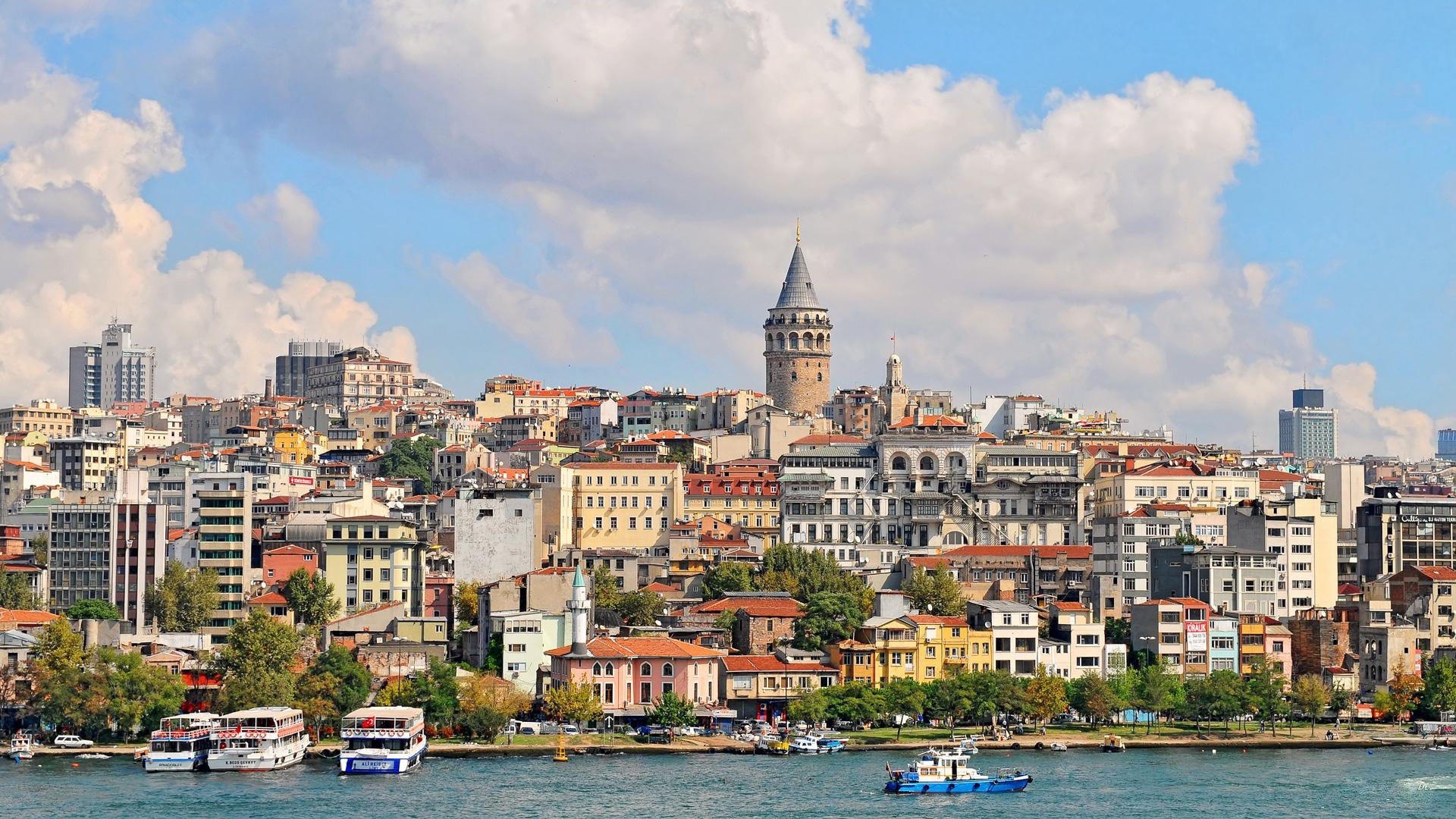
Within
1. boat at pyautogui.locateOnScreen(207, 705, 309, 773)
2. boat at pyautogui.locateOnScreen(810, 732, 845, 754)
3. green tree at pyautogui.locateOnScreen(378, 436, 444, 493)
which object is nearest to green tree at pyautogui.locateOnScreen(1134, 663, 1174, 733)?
boat at pyautogui.locateOnScreen(810, 732, 845, 754)

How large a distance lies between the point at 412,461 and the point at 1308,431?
98.9m

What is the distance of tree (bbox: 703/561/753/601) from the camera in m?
67.1

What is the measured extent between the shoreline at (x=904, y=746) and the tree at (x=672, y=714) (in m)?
0.86

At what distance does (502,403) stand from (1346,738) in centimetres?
7403

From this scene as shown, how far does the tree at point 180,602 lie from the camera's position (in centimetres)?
6419

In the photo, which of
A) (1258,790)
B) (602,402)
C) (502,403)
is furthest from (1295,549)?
(502,403)

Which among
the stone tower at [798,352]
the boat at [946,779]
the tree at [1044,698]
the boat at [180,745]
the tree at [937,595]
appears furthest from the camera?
the stone tower at [798,352]

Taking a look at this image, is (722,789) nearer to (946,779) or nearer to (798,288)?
(946,779)

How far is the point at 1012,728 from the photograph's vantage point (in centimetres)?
5834

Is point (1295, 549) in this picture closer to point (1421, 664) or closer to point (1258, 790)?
point (1421, 664)

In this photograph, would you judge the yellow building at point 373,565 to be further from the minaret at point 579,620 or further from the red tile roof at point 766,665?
the red tile roof at point 766,665

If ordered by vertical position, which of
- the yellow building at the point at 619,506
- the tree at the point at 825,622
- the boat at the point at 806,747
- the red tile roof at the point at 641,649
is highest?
the yellow building at the point at 619,506

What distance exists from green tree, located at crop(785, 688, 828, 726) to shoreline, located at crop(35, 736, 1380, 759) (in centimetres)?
173

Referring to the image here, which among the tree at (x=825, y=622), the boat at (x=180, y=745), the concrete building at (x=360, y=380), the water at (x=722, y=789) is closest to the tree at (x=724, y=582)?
the tree at (x=825, y=622)
